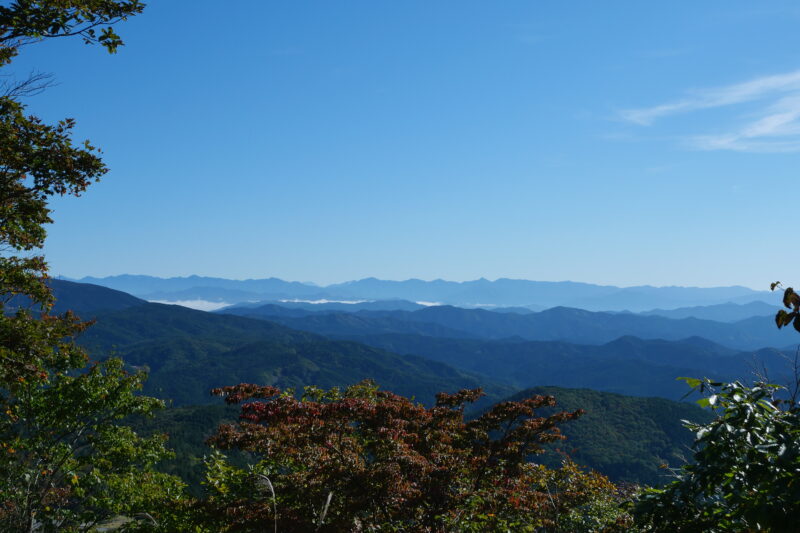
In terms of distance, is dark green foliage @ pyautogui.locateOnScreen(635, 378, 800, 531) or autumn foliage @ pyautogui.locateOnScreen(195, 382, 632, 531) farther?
autumn foliage @ pyautogui.locateOnScreen(195, 382, 632, 531)

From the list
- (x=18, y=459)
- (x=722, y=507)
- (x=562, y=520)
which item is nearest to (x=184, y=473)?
(x=18, y=459)

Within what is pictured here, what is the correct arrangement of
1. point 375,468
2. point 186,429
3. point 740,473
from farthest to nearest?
point 186,429
point 375,468
point 740,473

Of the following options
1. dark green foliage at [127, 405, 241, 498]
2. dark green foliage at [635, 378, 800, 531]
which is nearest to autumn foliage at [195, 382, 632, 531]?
dark green foliage at [635, 378, 800, 531]

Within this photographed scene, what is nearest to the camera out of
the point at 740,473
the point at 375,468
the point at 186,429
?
the point at 740,473

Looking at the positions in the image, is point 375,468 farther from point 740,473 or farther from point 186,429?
point 186,429

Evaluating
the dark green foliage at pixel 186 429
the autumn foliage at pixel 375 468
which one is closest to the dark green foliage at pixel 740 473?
the autumn foliage at pixel 375 468

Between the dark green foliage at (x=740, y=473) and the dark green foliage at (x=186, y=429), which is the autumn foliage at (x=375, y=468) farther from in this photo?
the dark green foliage at (x=186, y=429)

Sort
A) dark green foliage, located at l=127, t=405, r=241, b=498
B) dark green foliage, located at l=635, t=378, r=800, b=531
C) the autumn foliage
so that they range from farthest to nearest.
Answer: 1. dark green foliage, located at l=127, t=405, r=241, b=498
2. the autumn foliage
3. dark green foliage, located at l=635, t=378, r=800, b=531

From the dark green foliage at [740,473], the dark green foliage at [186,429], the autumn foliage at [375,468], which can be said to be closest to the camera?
the dark green foliage at [740,473]

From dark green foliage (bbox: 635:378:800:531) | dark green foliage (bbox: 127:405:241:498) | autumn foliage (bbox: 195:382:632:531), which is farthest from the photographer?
dark green foliage (bbox: 127:405:241:498)

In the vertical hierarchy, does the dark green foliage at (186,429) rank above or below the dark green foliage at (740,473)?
below

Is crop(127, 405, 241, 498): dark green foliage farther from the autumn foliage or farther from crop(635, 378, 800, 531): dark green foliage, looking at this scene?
crop(635, 378, 800, 531): dark green foliage

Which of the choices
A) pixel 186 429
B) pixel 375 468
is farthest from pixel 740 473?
pixel 186 429

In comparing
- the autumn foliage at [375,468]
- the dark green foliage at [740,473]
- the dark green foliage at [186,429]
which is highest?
the dark green foliage at [740,473]
